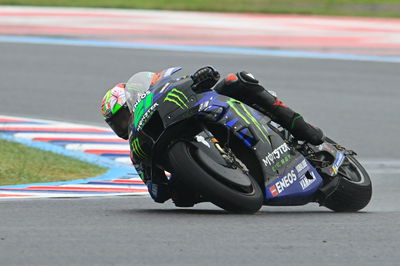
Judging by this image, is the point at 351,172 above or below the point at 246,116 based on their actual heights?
below

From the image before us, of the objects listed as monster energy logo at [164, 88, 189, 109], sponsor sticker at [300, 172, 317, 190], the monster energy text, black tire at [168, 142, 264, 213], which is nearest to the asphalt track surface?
black tire at [168, 142, 264, 213]

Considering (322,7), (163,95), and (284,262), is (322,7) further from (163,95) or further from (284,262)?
(284,262)

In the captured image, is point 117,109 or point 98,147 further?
point 98,147

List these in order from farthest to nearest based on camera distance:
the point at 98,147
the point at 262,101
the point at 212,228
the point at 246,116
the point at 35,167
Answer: the point at 98,147, the point at 35,167, the point at 262,101, the point at 246,116, the point at 212,228

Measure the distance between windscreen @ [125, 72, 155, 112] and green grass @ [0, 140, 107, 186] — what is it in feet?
6.62

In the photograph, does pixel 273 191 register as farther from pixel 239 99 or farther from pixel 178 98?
pixel 178 98

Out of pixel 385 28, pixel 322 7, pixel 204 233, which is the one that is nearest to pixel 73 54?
pixel 385 28

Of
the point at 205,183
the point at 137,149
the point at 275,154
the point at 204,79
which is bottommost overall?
the point at 137,149

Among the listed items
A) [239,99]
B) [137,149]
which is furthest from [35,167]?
[239,99]

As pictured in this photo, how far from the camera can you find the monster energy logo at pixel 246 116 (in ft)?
21.6

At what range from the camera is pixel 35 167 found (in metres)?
9.38

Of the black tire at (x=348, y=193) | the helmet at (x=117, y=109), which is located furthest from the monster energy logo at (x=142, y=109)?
the black tire at (x=348, y=193)

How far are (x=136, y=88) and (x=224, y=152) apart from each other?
847 mm

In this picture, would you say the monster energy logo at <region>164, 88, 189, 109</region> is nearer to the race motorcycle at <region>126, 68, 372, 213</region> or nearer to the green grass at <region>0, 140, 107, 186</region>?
the race motorcycle at <region>126, 68, 372, 213</region>
